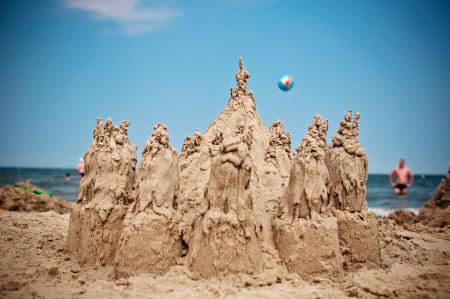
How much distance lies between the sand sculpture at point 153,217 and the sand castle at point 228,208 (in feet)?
0.04

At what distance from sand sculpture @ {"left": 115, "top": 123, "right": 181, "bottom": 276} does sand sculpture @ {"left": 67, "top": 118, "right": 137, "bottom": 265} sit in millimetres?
569

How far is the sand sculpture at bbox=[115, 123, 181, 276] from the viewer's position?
534cm

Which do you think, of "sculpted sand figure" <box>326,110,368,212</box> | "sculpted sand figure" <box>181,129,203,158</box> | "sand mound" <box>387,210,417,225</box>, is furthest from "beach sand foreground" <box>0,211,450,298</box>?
"sand mound" <box>387,210,417,225</box>

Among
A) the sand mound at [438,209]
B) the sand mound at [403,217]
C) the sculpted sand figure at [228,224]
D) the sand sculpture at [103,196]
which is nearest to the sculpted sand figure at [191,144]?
the sand sculpture at [103,196]

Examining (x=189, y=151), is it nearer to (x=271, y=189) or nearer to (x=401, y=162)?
(x=271, y=189)

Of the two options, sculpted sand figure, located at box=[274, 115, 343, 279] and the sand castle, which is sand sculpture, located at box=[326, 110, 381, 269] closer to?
the sand castle

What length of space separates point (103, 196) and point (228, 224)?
2230 millimetres

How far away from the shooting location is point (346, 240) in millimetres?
6297

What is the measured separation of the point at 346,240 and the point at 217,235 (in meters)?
2.33

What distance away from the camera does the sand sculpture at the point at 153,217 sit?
5.34 metres

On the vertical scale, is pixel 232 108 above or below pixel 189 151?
above

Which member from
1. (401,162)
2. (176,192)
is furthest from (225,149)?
(401,162)

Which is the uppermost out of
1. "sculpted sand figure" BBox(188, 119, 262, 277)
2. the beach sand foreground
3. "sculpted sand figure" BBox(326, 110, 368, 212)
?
"sculpted sand figure" BBox(326, 110, 368, 212)

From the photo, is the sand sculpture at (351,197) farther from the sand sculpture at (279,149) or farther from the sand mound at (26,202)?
the sand mound at (26,202)
